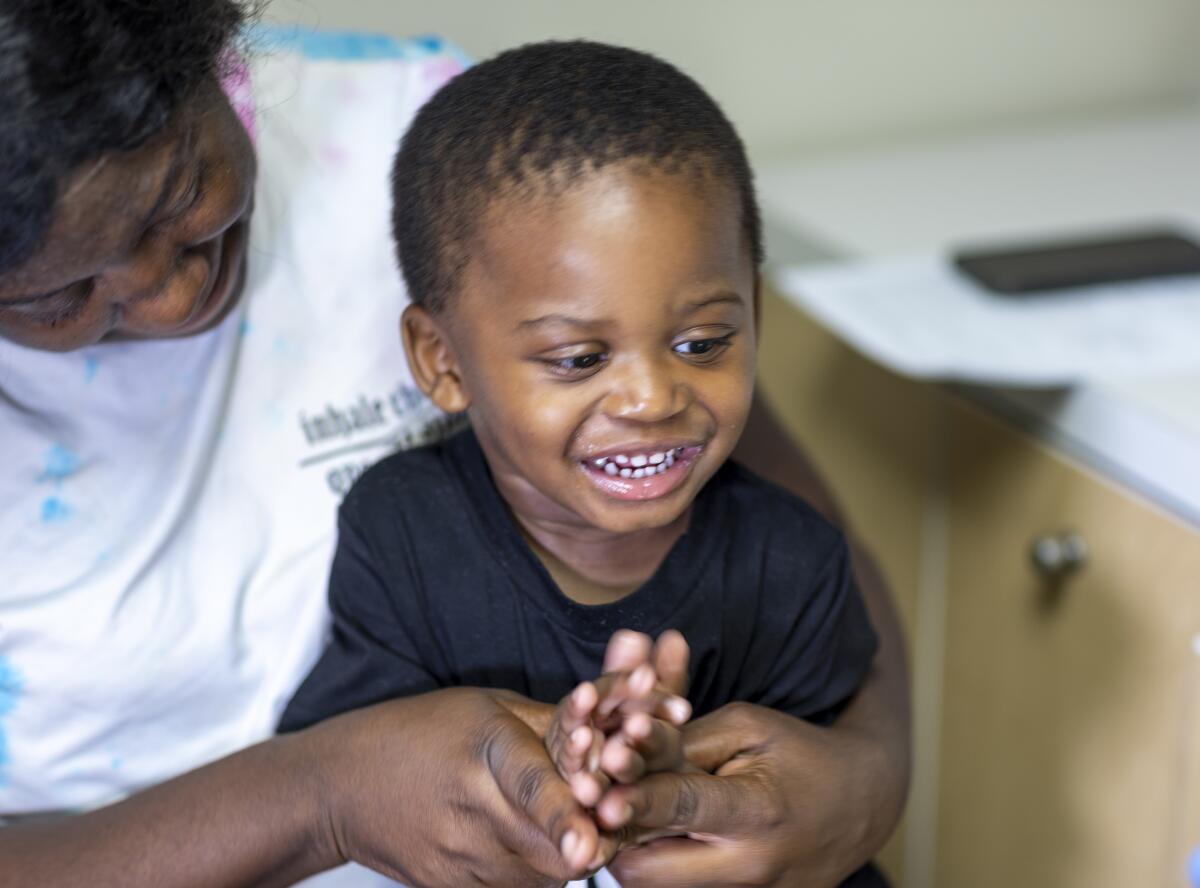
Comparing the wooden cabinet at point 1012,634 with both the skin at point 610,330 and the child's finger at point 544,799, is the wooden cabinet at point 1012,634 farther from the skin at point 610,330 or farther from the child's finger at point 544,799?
the child's finger at point 544,799

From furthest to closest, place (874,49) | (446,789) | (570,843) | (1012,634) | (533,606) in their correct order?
(874,49)
(1012,634)
(533,606)
(446,789)
(570,843)

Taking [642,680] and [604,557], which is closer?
[642,680]

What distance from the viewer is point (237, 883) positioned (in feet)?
2.65

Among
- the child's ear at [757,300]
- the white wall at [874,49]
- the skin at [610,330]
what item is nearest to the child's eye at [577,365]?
the skin at [610,330]

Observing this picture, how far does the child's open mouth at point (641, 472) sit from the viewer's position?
0.80 meters

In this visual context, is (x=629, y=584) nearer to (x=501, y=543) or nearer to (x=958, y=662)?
(x=501, y=543)

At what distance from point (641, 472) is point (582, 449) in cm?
4

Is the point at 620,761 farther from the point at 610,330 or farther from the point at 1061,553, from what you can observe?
the point at 1061,553

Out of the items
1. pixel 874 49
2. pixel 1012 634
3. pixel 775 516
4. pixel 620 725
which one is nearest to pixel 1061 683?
pixel 1012 634

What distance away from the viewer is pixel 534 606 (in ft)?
2.83

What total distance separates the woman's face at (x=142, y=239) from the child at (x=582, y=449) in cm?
12

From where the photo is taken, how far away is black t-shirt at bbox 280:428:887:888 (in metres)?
0.86

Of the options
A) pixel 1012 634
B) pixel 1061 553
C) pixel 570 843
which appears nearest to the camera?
pixel 570 843

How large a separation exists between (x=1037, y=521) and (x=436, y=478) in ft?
1.88
